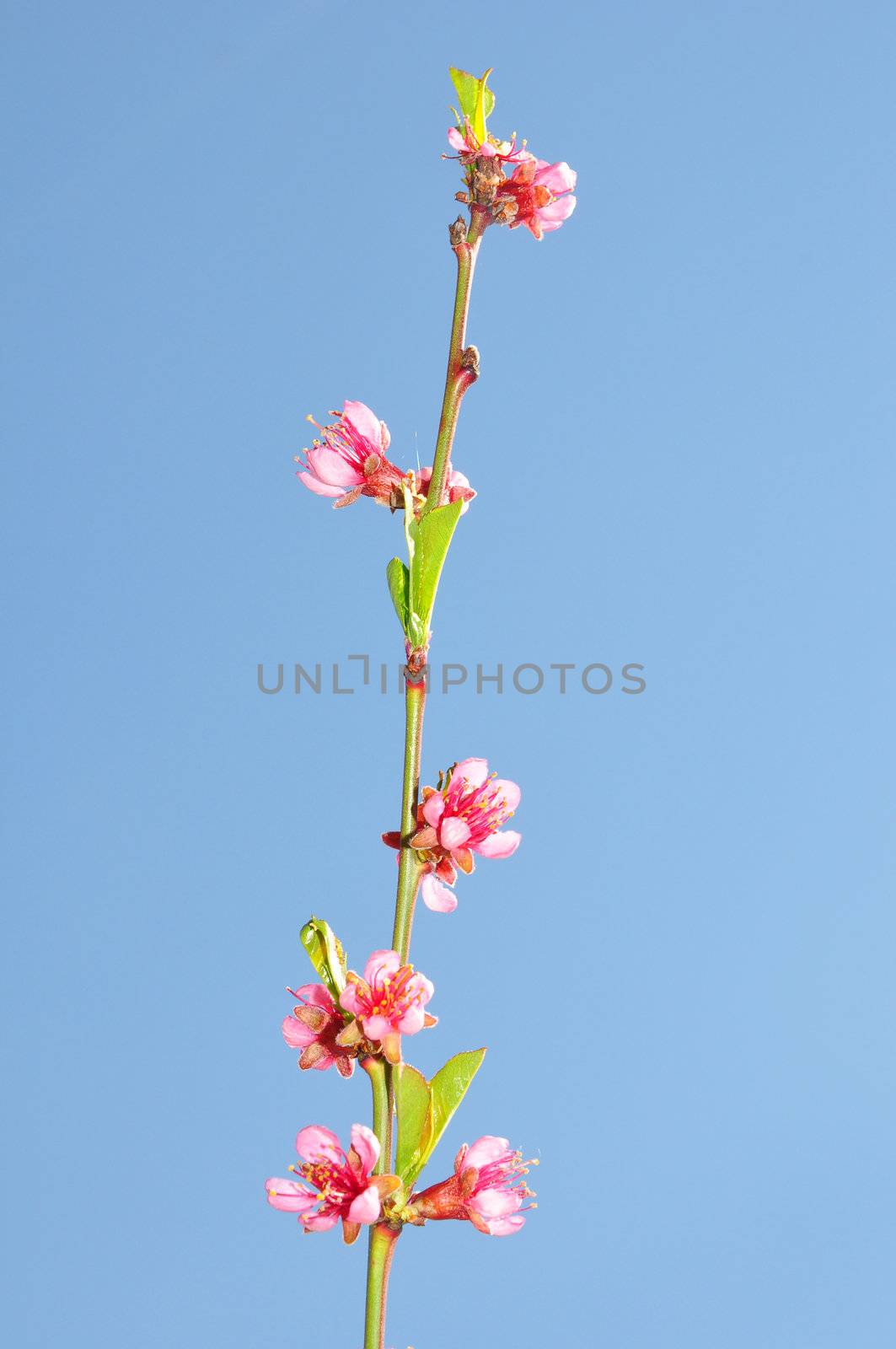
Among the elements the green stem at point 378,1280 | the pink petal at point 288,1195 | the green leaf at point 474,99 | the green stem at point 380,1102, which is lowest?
the green stem at point 378,1280

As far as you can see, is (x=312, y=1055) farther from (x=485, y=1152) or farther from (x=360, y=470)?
(x=360, y=470)

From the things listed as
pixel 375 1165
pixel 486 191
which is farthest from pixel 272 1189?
pixel 486 191

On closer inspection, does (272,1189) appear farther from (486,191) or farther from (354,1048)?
(486,191)

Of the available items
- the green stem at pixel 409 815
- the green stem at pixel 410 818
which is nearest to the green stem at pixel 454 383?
the green stem at pixel 409 815

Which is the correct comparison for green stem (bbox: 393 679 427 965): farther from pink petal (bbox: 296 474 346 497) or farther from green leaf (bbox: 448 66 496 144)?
green leaf (bbox: 448 66 496 144)

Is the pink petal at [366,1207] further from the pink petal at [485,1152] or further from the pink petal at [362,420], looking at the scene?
the pink petal at [362,420]

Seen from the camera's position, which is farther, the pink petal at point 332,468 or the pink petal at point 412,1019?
the pink petal at point 332,468

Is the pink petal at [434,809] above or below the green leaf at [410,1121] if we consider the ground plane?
above
